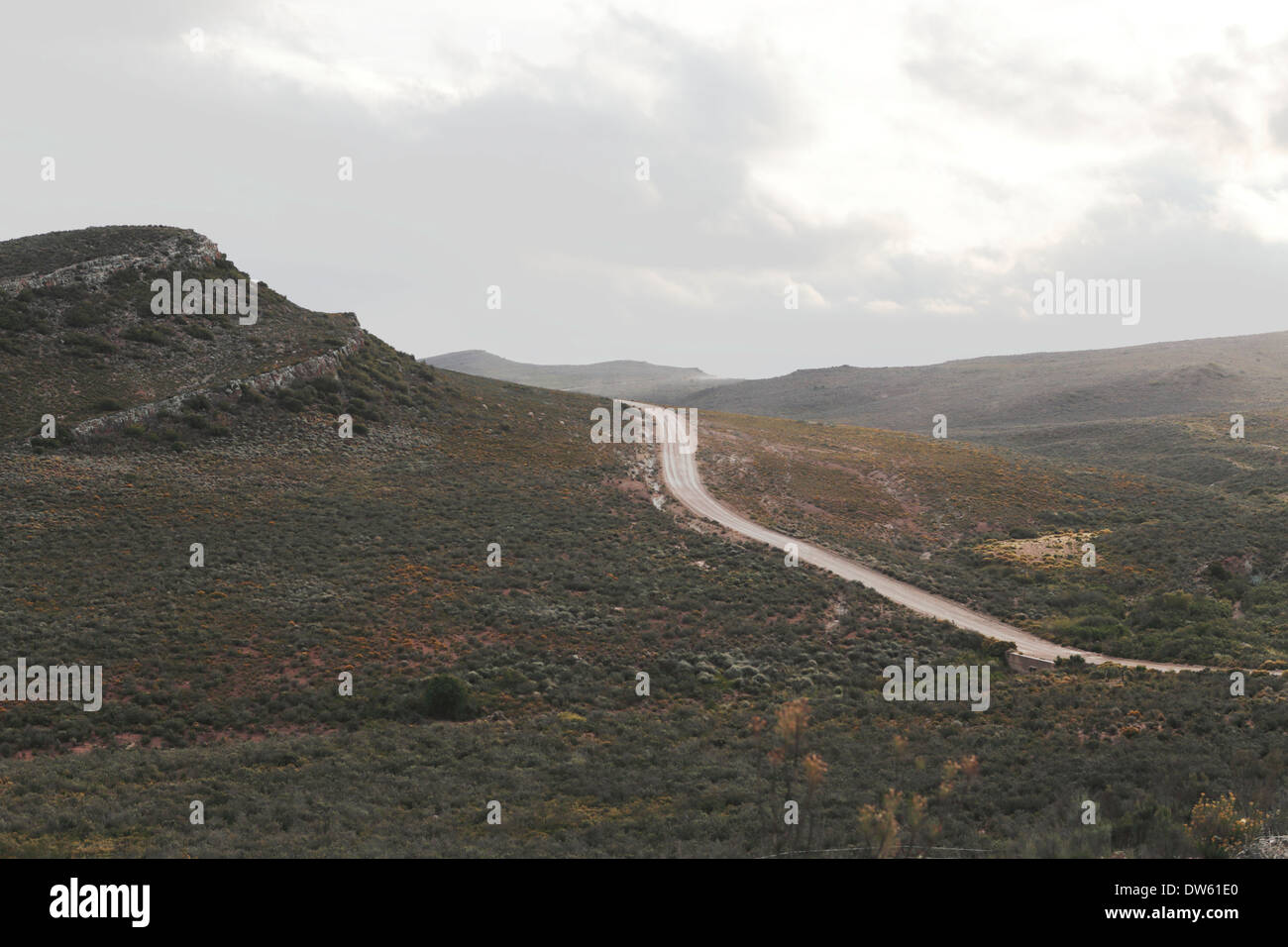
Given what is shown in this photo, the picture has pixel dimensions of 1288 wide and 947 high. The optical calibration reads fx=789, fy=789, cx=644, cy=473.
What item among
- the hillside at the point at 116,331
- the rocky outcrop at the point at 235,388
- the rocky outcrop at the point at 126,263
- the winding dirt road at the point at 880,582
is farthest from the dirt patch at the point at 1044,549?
the rocky outcrop at the point at 126,263

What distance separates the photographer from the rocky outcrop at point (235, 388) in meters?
46.6

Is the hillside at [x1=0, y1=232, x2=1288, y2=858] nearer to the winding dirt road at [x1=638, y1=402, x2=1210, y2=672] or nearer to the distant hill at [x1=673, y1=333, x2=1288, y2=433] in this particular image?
the winding dirt road at [x1=638, y1=402, x2=1210, y2=672]

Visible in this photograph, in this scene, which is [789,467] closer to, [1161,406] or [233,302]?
[233,302]

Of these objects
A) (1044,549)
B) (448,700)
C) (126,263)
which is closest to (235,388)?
(126,263)

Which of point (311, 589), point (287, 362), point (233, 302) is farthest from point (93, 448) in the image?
point (233, 302)

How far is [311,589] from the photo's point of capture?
32906 millimetres

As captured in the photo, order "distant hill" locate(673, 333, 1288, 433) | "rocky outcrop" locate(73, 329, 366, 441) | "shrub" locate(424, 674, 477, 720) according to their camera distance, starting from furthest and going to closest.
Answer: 1. "distant hill" locate(673, 333, 1288, 433)
2. "rocky outcrop" locate(73, 329, 366, 441)
3. "shrub" locate(424, 674, 477, 720)

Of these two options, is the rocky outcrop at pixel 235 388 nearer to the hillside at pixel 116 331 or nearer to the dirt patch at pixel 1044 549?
the hillside at pixel 116 331

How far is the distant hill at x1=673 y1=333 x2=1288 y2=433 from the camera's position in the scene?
12838 centimetres

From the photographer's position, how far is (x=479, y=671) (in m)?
27.9

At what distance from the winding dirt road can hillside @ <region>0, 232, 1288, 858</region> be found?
6.34ft

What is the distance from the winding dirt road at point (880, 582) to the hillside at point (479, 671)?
6.34ft

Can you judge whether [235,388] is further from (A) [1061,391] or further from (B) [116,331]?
(A) [1061,391]

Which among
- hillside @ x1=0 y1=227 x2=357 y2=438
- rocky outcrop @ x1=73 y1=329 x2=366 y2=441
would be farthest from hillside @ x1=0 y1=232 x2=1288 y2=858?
hillside @ x1=0 y1=227 x2=357 y2=438
